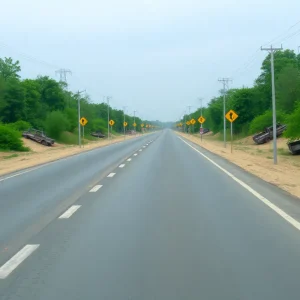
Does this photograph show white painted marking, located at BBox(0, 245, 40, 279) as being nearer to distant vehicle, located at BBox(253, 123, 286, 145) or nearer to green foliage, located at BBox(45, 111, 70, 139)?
distant vehicle, located at BBox(253, 123, 286, 145)

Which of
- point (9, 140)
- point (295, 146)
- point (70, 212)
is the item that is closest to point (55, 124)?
point (9, 140)

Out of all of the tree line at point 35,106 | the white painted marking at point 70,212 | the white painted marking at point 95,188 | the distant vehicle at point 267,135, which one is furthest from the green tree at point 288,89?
the white painted marking at point 70,212

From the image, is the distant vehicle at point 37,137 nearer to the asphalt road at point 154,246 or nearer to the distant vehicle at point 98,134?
the distant vehicle at point 98,134

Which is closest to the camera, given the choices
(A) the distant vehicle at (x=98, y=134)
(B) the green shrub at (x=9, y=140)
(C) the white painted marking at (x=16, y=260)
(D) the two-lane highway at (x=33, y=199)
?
(C) the white painted marking at (x=16, y=260)

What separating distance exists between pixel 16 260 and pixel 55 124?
65500mm

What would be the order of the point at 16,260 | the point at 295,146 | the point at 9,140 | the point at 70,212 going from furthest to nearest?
the point at 9,140 → the point at 295,146 → the point at 70,212 → the point at 16,260

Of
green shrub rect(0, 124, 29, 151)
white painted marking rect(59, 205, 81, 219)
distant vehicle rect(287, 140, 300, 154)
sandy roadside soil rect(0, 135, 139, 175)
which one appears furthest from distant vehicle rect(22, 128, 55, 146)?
white painted marking rect(59, 205, 81, 219)

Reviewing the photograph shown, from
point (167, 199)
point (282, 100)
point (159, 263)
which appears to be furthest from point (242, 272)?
point (282, 100)

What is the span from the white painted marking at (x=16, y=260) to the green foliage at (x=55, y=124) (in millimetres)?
64767

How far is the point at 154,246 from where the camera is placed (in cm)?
755

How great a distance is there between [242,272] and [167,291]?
1.17 meters

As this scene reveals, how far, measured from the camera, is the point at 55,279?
592 cm

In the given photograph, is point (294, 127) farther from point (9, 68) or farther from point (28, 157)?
point (9, 68)

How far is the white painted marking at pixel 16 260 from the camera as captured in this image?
20.5 feet
